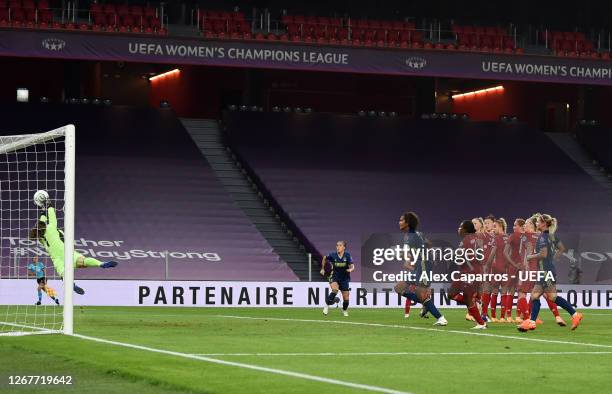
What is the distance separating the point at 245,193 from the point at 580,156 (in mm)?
14246

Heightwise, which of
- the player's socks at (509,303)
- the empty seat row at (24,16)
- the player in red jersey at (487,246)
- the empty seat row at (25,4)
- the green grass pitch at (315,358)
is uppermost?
the empty seat row at (25,4)

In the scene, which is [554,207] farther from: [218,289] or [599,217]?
[218,289]

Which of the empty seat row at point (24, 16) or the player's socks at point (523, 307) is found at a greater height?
the empty seat row at point (24, 16)

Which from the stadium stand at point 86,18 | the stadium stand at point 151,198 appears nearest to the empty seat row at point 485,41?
the stadium stand at point 151,198

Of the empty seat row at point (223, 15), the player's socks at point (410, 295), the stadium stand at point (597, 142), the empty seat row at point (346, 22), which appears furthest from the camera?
the stadium stand at point (597, 142)

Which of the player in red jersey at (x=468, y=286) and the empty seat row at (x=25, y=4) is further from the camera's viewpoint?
the empty seat row at (x=25, y=4)

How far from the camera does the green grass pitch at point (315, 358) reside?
11.0 m

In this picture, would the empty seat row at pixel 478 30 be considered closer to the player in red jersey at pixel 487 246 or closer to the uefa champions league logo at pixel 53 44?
the uefa champions league logo at pixel 53 44

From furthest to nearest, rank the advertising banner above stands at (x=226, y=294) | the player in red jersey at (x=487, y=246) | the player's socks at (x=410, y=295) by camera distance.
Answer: the advertising banner above stands at (x=226, y=294), the player in red jersey at (x=487, y=246), the player's socks at (x=410, y=295)

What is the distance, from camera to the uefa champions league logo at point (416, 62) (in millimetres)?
41750

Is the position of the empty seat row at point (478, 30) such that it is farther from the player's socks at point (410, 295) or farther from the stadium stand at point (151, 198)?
the player's socks at point (410, 295)

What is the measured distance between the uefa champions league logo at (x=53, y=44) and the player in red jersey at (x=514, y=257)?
18.4m

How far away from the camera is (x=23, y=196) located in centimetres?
3669

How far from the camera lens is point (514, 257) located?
79.5 ft
